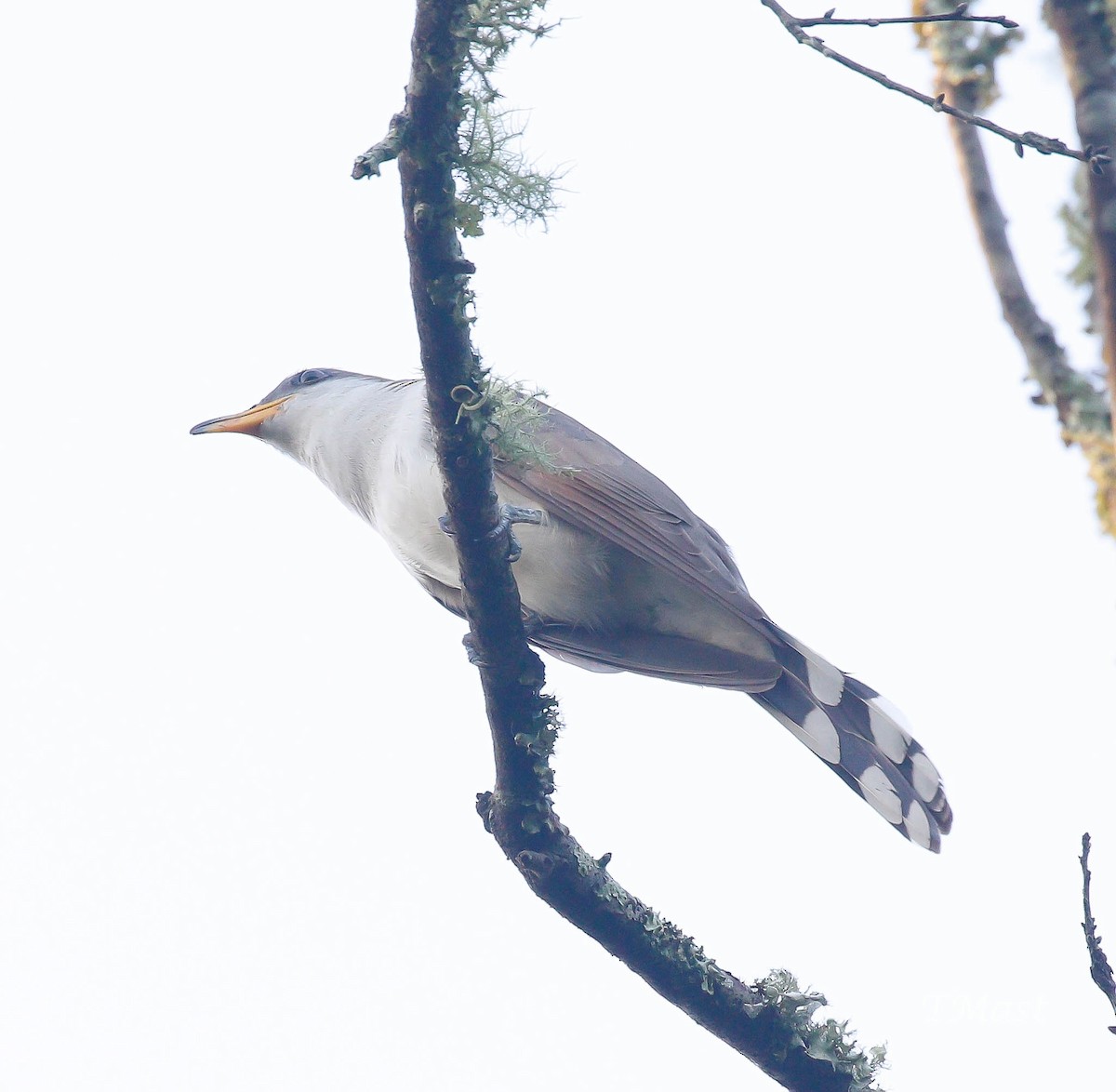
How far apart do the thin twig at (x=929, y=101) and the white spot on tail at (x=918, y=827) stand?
228 cm

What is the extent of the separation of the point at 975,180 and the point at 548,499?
151cm

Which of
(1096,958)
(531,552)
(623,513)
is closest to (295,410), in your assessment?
(531,552)

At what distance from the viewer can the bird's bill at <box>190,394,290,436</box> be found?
15.8 ft

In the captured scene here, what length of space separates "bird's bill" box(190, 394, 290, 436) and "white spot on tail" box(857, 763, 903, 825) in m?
2.49

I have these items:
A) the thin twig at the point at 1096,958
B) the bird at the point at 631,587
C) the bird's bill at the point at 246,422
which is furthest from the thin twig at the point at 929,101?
the bird's bill at the point at 246,422

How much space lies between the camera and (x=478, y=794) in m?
3.20

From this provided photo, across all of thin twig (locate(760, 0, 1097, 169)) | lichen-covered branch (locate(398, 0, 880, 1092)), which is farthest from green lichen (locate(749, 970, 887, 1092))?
thin twig (locate(760, 0, 1097, 169))

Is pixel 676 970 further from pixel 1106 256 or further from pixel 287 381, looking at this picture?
pixel 287 381

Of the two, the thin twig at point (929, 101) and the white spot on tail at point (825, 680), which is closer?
the thin twig at point (929, 101)

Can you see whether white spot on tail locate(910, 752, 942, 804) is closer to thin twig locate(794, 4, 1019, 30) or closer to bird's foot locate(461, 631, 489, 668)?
bird's foot locate(461, 631, 489, 668)

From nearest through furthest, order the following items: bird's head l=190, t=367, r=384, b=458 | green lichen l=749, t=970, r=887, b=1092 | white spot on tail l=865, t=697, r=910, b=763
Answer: green lichen l=749, t=970, r=887, b=1092
white spot on tail l=865, t=697, r=910, b=763
bird's head l=190, t=367, r=384, b=458

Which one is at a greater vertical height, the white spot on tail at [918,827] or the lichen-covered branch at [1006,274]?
the lichen-covered branch at [1006,274]

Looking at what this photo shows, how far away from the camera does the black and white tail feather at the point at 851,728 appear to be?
13.3 feet

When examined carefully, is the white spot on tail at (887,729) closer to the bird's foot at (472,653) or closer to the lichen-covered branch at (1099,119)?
the lichen-covered branch at (1099,119)
